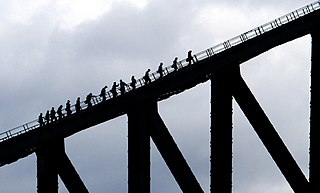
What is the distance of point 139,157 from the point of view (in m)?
43.2

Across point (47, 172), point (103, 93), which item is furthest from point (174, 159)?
point (47, 172)

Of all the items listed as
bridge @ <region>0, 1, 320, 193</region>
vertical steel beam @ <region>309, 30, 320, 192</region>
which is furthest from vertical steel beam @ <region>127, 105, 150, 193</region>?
vertical steel beam @ <region>309, 30, 320, 192</region>

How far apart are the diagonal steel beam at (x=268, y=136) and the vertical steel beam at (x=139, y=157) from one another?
4631mm

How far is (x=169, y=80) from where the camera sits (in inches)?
1784

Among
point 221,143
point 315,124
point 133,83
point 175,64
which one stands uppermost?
point 175,64

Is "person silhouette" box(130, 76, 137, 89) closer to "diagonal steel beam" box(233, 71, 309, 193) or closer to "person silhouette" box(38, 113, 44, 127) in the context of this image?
"diagonal steel beam" box(233, 71, 309, 193)

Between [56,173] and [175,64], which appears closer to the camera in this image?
[56,173]

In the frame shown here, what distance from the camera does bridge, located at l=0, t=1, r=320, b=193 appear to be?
4322 cm

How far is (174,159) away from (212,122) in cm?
247

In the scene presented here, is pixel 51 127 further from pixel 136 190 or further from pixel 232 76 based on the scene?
pixel 232 76

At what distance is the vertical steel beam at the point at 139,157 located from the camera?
142 feet

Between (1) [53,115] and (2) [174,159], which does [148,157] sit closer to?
(2) [174,159]

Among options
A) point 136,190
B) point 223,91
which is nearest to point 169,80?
point 223,91

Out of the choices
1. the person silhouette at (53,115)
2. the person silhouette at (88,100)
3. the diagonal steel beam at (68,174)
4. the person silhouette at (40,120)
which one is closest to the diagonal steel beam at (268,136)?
the person silhouette at (88,100)
